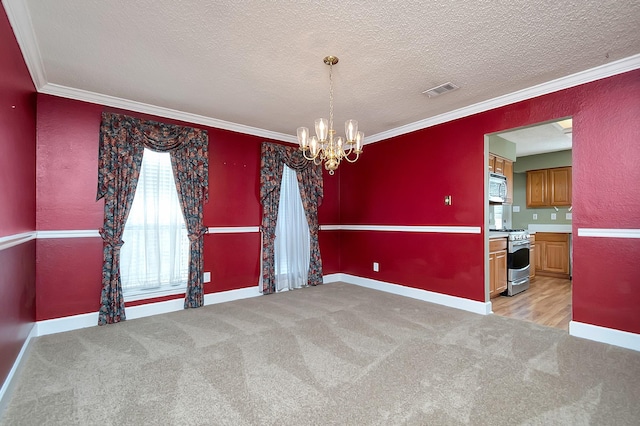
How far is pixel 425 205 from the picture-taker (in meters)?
4.19

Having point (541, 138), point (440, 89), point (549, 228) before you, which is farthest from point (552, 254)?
point (440, 89)

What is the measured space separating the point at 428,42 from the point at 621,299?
9.16 ft

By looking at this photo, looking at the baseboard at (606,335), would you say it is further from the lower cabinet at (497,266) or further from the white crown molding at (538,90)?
the white crown molding at (538,90)

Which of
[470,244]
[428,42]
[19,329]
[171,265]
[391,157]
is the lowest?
[19,329]

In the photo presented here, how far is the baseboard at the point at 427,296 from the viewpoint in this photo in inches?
140

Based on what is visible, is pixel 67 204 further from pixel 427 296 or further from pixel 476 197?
pixel 476 197

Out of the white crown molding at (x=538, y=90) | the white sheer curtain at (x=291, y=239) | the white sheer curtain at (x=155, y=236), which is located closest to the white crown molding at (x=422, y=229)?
the white sheer curtain at (x=291, y=239)

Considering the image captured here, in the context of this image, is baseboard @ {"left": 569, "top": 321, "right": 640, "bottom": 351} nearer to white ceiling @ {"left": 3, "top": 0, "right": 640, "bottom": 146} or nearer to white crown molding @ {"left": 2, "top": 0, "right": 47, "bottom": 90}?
white ceiling @ {"left": 3, "top": 0, "right": 640, "bottom": 146}

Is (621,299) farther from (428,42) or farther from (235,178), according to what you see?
(235,178)

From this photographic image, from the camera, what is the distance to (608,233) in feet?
8.85

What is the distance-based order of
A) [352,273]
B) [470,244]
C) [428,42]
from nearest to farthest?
[428,42]
[470,244]
[352,273]

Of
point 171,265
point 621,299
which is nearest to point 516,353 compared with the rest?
point 621,299

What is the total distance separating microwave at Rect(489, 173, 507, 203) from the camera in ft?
15.3

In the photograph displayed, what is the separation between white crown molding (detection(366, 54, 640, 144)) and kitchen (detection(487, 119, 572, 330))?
1.29 ft
